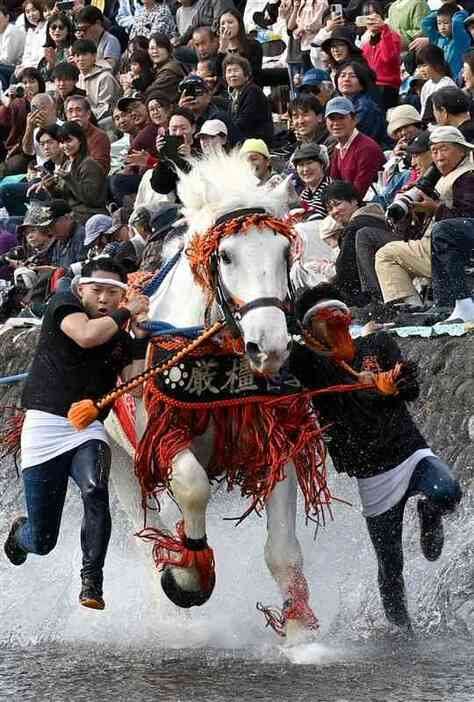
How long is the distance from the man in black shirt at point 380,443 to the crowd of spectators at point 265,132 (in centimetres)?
33

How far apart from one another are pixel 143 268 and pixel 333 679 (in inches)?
140

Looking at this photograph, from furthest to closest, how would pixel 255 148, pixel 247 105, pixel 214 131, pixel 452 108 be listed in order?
pixel 247 105, pixel 214 131, pixel 452 108, pixel 255 148

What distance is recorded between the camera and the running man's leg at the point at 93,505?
7.23m

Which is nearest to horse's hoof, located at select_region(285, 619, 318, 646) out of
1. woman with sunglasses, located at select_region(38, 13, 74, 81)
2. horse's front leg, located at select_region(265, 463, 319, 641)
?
horse's front leg, located at select_region(265, 463, 319, 641)

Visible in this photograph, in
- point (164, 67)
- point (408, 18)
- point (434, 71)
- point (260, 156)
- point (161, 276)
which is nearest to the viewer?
point (161, 276)

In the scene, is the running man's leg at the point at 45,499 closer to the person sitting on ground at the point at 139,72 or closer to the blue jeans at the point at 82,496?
the blue jeans at the point at 82,496

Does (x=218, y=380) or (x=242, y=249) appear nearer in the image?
(x=242, y=249)

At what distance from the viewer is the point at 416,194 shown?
35.6ft

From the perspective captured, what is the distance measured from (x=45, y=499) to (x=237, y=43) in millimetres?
9127

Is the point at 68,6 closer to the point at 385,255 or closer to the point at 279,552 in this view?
the point at 385,255

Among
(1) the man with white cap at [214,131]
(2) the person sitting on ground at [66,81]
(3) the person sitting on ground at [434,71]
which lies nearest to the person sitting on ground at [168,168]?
(1) the man with white cap at [214,131]

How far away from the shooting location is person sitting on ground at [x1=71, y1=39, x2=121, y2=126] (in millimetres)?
18078

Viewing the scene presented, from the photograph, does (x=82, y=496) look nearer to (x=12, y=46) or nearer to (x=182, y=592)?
(x=182, y=592)

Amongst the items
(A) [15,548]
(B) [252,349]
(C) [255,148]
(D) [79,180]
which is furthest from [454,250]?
(D) [79,180]
